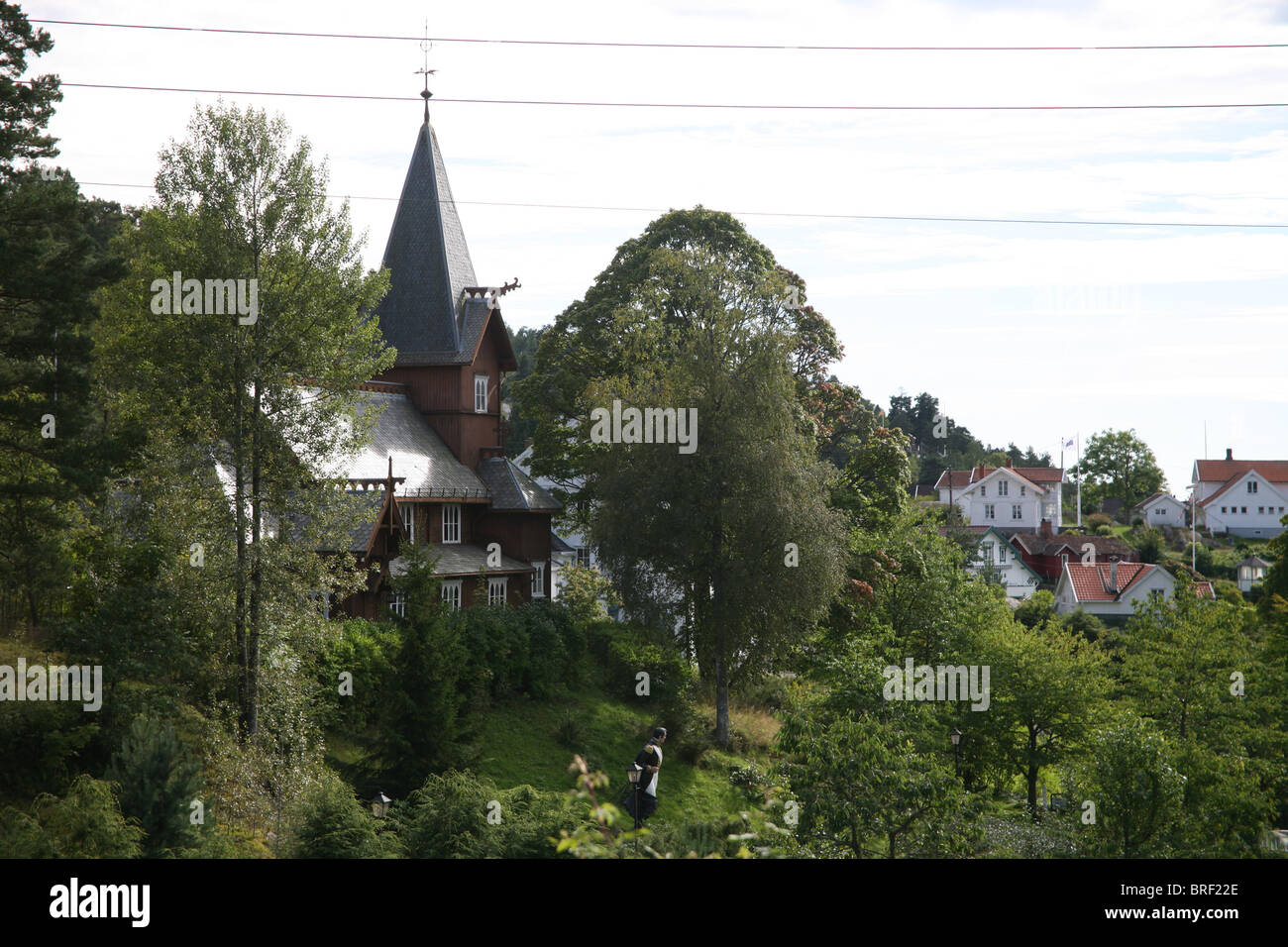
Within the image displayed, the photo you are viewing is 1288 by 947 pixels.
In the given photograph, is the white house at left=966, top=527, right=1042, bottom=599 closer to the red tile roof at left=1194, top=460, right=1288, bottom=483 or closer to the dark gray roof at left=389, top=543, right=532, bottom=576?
the red tile roof at left=1194, top=460, right=1288, bottom=483

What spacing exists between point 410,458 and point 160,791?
2234 centimetres

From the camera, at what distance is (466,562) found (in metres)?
34.9

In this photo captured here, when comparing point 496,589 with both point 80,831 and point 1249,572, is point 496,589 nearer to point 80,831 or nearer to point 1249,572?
point 80,831

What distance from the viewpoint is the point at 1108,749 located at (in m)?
18.2

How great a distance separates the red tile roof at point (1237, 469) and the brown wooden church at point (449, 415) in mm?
83596

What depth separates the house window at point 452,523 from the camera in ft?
117

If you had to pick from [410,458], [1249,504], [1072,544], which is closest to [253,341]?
[410,458]

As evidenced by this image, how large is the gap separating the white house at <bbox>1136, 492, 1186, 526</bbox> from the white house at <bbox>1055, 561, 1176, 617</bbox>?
29749 millimetres

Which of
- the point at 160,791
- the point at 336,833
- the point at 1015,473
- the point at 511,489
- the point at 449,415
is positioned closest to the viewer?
the point at 160,791

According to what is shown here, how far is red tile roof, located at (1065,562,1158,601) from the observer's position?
66.8m

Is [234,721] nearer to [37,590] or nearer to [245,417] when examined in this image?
[37,590]
